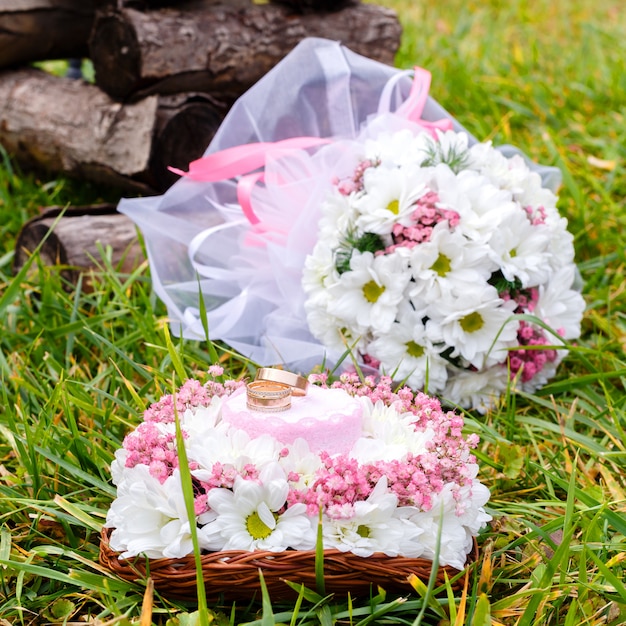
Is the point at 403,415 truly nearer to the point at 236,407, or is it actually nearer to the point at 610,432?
the point at 236,407

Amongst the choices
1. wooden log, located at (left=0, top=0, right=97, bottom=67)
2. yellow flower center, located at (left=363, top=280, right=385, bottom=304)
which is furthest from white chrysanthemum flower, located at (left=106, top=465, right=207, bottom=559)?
wooden log, located at (left=0, top=0, right=97, bottom=67)

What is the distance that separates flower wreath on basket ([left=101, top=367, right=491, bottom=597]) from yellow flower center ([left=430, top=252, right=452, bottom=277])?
46 cm

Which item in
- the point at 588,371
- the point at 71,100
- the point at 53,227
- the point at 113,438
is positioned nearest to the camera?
the point at 113,438

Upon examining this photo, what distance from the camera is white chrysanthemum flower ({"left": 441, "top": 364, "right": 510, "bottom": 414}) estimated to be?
149 centimetres

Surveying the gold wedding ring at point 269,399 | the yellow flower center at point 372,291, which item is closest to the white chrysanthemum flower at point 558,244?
the yellow flower center at point 372,291

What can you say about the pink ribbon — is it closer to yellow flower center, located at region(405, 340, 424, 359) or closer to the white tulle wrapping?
the white tulle wrapping

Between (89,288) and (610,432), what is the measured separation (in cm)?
113

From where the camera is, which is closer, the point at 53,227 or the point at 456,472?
the point at 456,472

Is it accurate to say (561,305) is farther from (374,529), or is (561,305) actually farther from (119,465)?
(119,465)

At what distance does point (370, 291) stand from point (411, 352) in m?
0.13

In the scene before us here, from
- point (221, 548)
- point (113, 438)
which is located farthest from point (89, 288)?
point (221, 548)

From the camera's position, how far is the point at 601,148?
260 cm

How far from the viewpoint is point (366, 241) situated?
150cm

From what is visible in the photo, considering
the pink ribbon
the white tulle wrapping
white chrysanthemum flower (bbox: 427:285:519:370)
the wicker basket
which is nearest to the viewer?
the wicker basket
